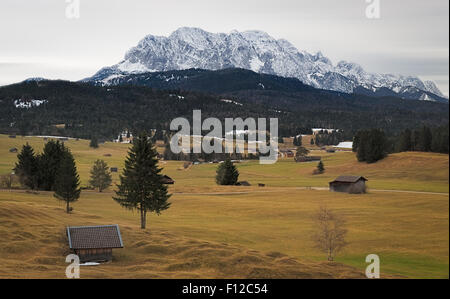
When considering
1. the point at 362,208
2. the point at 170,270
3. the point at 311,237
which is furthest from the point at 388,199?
Answer: the point at 170,270

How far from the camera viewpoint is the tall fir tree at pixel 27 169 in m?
104

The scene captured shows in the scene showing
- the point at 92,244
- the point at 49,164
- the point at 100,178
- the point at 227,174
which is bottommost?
the point at 92,244

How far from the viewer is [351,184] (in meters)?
107

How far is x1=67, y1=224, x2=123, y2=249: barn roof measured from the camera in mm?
49750

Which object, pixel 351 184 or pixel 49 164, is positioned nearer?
pixel 49 164

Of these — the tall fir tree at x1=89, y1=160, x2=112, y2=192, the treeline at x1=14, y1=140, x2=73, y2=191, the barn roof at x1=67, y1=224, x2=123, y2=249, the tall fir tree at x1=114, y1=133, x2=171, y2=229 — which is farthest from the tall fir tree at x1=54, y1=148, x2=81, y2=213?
the tall fir tree at x1=89, y1=160, x2=112, y2=192

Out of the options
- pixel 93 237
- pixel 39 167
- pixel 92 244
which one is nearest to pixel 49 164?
pixel 39 167

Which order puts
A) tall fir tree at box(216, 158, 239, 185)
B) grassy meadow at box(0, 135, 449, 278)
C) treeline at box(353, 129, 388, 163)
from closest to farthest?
1. grassy meadow at box(0, 135, 449, 278)
2. treeline at box(353, 129, 388, 163)
3. tall fir tree at box(216, 158, 239, 185)

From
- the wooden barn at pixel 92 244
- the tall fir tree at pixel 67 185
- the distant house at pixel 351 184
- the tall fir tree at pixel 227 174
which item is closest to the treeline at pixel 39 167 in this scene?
the tall fir tree at pixel 67 185

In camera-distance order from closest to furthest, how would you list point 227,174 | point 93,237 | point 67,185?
point 93,237 < point 67,185 < point 227,174

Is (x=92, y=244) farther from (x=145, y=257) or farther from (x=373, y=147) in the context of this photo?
(x=373, y=147)

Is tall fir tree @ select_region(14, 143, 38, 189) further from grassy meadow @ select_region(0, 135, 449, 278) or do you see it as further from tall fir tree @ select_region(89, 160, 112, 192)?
tall fir tree @ select_region(89, 160, 112, 192)

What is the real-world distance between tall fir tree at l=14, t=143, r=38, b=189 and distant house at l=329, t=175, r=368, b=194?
221ft

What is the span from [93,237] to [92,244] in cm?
112
